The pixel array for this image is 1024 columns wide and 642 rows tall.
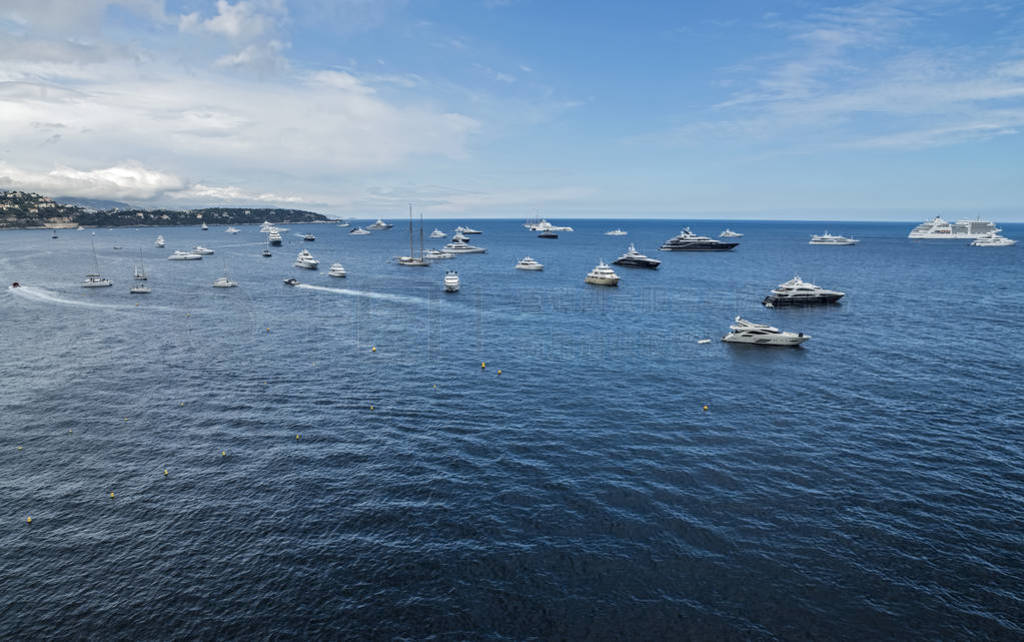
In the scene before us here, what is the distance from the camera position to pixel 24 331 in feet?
331

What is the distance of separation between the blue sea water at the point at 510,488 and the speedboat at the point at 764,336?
2.82 metres

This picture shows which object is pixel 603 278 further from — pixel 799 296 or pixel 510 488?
pixel 510 488

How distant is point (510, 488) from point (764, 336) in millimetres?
64241

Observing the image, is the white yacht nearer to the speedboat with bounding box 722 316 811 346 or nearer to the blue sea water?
the blue sea water

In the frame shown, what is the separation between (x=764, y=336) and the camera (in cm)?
9206

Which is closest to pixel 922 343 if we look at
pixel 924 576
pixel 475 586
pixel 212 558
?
pixel 924 576

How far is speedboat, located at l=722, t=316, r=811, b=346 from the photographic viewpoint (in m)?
91.6

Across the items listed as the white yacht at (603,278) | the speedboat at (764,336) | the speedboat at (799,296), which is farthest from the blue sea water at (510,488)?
the white yacht at (603,278)

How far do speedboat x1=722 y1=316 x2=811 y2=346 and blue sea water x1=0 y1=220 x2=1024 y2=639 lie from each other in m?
2.82

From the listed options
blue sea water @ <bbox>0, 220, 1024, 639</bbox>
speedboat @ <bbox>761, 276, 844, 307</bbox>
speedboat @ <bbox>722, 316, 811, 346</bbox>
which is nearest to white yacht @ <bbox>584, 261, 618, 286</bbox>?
speedboat @ <bbox>761, 276, 844, 307</bbox>

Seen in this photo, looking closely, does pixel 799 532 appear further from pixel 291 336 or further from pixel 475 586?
pixel 291 336

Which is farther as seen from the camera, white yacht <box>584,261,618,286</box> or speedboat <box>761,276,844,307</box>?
white yacht <box>584,261,618,286</box>

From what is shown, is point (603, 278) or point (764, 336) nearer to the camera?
point (764, 336)

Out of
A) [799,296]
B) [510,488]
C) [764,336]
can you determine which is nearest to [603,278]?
[799,296]
